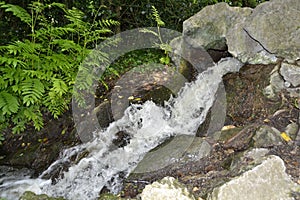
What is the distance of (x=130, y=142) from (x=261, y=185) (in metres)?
1.89

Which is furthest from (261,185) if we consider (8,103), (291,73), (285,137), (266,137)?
(8,103)

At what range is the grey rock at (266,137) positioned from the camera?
2863 millimetres

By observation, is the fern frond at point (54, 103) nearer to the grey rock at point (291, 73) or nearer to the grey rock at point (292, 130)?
the grey rock at point (292, 130)

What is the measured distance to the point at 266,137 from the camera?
9.52 feet

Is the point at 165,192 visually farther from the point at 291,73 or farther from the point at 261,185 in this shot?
the point at 291,73

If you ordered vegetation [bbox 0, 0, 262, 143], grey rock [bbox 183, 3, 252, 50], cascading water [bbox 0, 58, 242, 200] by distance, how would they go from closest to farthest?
1. cascading water [bbox 0, 58, 242, 200]
2. vegetation [bbox 0, 0, 262, 143]
3. grey rock [bbox 183, 3, 252, 50]

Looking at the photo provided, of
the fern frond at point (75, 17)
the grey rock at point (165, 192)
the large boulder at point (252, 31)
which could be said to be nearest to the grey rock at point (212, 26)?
the large boulder at point (252, 31)

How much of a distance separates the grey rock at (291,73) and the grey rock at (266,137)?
80 cm

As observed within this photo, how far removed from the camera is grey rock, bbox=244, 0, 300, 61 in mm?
3484

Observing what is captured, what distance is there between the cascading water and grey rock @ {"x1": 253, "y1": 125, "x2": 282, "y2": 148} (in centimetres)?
92

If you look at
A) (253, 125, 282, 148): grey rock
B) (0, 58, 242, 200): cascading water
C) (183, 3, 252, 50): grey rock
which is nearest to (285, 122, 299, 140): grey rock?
(253, 125, 282, 148): grey rock

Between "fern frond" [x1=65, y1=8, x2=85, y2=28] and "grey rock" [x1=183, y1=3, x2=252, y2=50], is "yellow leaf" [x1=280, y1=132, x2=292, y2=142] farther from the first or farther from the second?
"fern frond" [x1=65, y1=8, x2=85, y2=28]

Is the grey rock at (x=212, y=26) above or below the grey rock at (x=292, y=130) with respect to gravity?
above

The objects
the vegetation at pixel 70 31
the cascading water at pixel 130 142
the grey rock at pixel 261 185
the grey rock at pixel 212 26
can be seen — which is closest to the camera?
the grey rock at pixel 261 185
